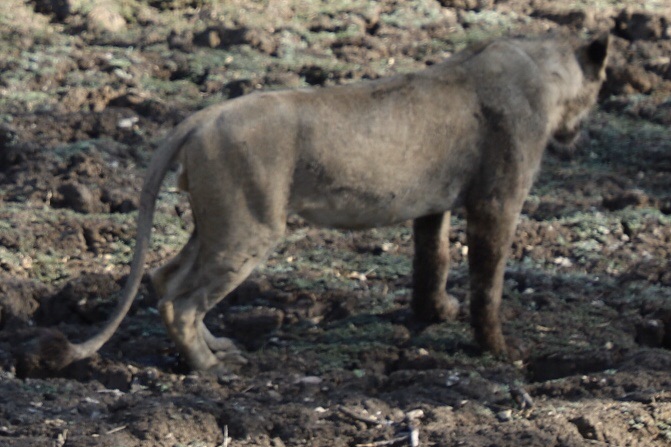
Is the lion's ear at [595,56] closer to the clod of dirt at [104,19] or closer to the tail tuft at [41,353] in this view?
the tail tuft at [41,353]

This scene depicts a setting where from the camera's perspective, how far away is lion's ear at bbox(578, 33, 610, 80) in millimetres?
7605

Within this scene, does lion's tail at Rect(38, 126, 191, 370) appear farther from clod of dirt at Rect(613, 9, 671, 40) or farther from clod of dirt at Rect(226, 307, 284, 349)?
clod of dirt at Rect(613, 9, 671, 40)

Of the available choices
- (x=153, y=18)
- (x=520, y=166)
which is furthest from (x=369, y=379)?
(x=153, y=18)

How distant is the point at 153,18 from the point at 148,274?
5.24 m

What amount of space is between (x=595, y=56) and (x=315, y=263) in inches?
81.0

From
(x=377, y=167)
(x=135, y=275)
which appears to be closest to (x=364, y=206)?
(x=377, y=167)

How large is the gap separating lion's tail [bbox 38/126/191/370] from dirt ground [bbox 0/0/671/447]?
14 cm

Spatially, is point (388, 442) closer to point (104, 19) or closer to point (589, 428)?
point (589, 428)

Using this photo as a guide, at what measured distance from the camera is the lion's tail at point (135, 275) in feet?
21.4

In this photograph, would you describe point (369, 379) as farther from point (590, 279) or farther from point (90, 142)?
point (90, 142)

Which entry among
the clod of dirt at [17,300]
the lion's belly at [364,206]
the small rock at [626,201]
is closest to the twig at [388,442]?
the lion's belly at [364,206]

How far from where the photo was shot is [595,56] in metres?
7.66

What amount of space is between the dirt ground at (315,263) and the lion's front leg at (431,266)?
109 millimetres

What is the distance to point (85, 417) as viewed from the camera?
6016 millimetres
